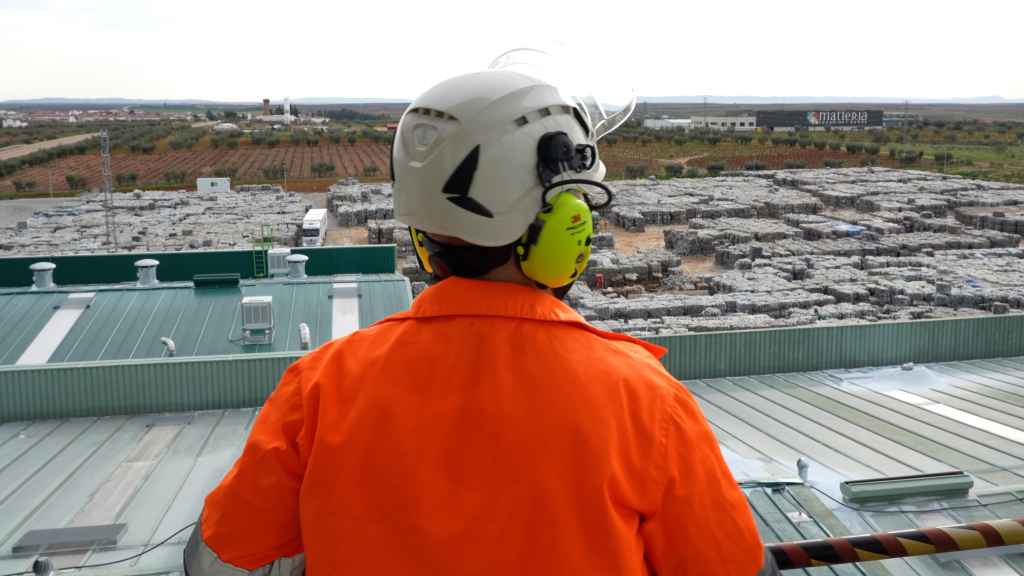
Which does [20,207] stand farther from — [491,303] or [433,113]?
[491,303]

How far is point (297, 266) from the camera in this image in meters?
17.9

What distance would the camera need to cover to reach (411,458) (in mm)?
2189

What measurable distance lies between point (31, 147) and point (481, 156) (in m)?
131

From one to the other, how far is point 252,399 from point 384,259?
839 centimetres

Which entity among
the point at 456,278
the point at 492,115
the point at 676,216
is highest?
the point at 492,115

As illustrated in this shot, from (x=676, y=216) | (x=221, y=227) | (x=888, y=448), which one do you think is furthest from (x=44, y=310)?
(x=676, y=216)

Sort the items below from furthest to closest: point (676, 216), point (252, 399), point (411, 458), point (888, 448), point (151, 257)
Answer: point (676, 216) → point (151, 257) → point (252, 399) → point (888, 448) → point (411, 458)

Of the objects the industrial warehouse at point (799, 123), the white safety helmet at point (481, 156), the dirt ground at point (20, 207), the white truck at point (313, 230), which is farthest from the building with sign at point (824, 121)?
the white safety helmet at point (481, 156)

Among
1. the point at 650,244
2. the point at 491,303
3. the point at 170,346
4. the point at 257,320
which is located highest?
the point at 491,303

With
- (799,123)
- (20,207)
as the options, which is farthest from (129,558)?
(799,123)

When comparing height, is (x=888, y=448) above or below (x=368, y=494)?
below

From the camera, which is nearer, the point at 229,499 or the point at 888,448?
the point at 229,499

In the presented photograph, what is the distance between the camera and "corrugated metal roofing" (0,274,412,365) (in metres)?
14.8

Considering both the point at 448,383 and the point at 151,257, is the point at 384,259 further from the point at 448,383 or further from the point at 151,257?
the point at 448,383
